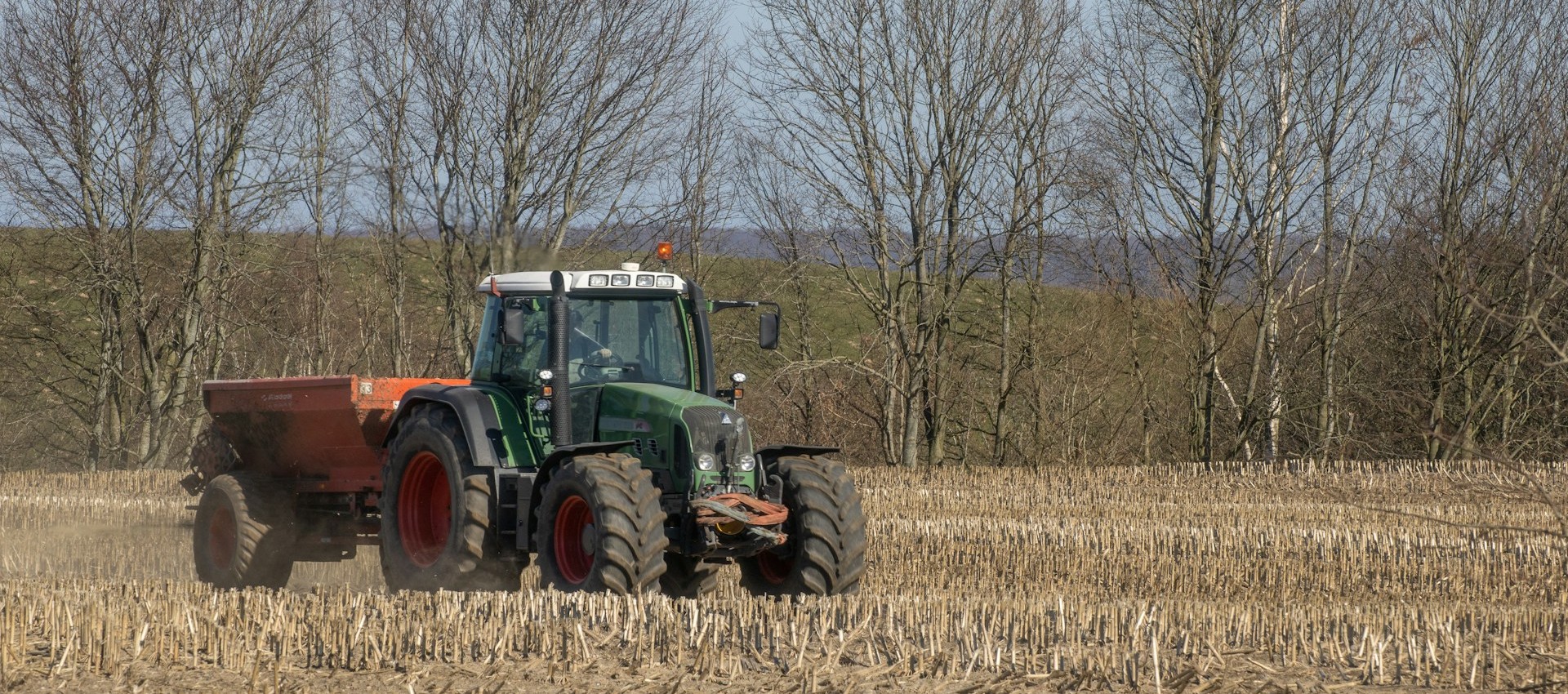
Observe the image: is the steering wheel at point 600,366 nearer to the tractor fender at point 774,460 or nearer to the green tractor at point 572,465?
the green tractor at point 572,465

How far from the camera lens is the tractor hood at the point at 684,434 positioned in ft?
27.4

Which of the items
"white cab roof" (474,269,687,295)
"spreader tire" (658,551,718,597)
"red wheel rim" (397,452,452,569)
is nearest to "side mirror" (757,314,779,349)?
"white cab roof" (474,269,687,295)

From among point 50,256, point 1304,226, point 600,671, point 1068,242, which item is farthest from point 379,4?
point 600,671

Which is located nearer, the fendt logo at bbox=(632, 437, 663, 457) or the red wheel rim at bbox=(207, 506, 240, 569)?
the fendt logo at bbox=(632, 437, 663, 457)

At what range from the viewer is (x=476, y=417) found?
888 cm

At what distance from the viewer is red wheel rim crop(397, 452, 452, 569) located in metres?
9.58

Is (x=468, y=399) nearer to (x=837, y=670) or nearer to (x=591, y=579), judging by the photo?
(x=591, y=579)

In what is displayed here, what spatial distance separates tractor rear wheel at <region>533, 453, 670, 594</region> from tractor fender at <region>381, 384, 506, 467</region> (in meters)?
0.62

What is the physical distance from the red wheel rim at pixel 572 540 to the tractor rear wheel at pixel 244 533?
3397mm

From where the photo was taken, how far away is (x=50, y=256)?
76.2ft

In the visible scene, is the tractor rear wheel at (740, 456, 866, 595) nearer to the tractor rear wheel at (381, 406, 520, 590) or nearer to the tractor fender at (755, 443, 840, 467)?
the tractor fender at (755, 443, 840, 467)

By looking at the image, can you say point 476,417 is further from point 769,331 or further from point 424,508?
point 769,331

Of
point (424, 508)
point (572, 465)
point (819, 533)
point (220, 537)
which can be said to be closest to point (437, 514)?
point (424, 508)

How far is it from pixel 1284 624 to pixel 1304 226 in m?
15.5
